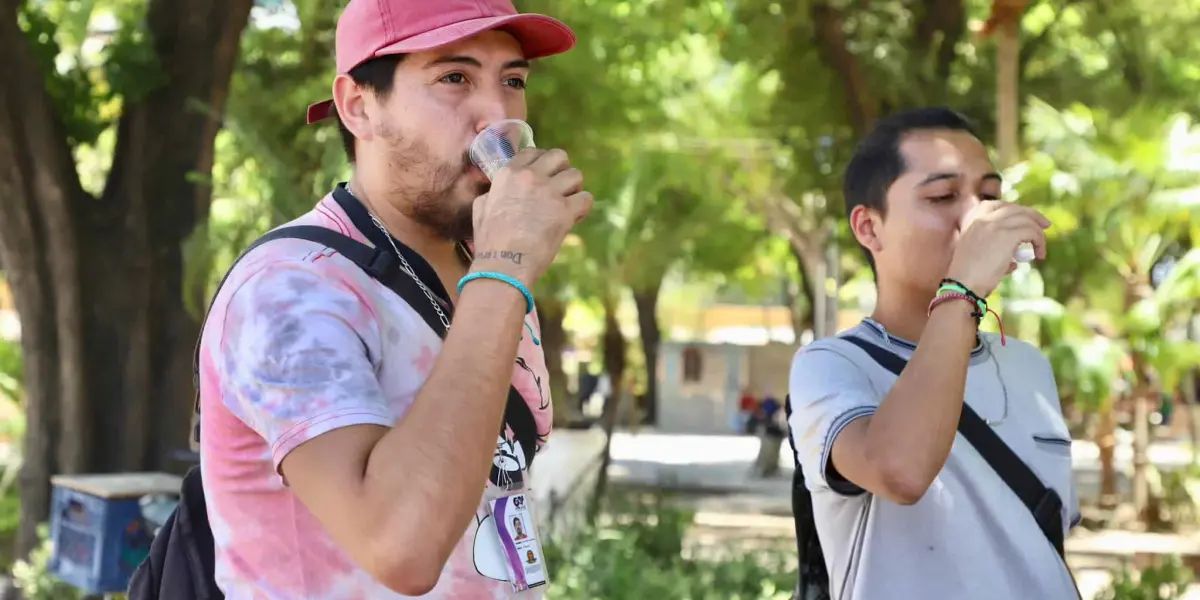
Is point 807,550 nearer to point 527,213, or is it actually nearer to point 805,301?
point 527,213

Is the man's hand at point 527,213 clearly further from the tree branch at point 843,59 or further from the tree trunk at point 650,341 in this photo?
the tree trunk at point 650,341

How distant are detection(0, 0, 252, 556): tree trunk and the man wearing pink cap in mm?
6507

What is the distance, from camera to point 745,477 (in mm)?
19703

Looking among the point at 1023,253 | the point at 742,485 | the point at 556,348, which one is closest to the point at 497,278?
the point at 1023,253

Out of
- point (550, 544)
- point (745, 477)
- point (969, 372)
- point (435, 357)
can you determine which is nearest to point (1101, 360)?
point (550, 544)

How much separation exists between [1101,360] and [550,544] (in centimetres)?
710

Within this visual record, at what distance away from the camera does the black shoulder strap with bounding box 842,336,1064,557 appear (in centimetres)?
241

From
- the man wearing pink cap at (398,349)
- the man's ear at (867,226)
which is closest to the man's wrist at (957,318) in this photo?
the man's ear at (867,226)

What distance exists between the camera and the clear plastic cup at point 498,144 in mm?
1638

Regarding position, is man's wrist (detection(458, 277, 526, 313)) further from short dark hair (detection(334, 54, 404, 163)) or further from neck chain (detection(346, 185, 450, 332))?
short dark hair (detection(334, 54, 404, 163))

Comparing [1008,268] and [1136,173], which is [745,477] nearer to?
[1136,173]

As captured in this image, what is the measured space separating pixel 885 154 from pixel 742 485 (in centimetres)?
1616

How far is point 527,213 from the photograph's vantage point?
5.06 feet

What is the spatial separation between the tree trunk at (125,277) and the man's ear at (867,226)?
19.6ft
